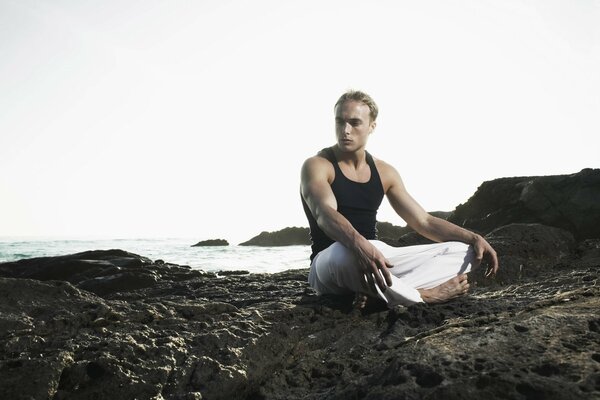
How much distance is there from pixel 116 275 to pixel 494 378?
4.97 meters

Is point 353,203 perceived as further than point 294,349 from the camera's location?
Yes

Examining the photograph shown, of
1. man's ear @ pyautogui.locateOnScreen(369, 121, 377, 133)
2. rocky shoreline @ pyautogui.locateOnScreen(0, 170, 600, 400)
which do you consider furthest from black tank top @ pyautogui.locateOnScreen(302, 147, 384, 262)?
rocky shoreline @ pyautogui.locateOnScreen(0, 170, 600, 400)

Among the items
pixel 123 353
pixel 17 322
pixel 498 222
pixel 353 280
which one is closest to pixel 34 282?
pixel 17 322

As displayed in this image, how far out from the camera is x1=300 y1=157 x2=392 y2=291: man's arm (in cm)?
267

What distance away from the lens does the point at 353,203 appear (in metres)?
3.56

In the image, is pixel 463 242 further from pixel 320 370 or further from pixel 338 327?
pixel 320 370

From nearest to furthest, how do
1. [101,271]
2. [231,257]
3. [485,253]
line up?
1. [485,253]
2. [101,271]
3. [231,257]

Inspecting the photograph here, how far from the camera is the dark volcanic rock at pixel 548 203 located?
674cm

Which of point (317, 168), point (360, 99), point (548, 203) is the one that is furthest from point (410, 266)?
point (548, 203)

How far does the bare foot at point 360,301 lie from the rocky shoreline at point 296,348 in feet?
0.12

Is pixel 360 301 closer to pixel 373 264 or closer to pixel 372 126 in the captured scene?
pixel 373 264

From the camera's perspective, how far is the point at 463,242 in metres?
3.41

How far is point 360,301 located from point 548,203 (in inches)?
216

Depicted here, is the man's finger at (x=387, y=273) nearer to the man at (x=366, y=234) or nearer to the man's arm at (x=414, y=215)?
the man at (x=366, y=234)
